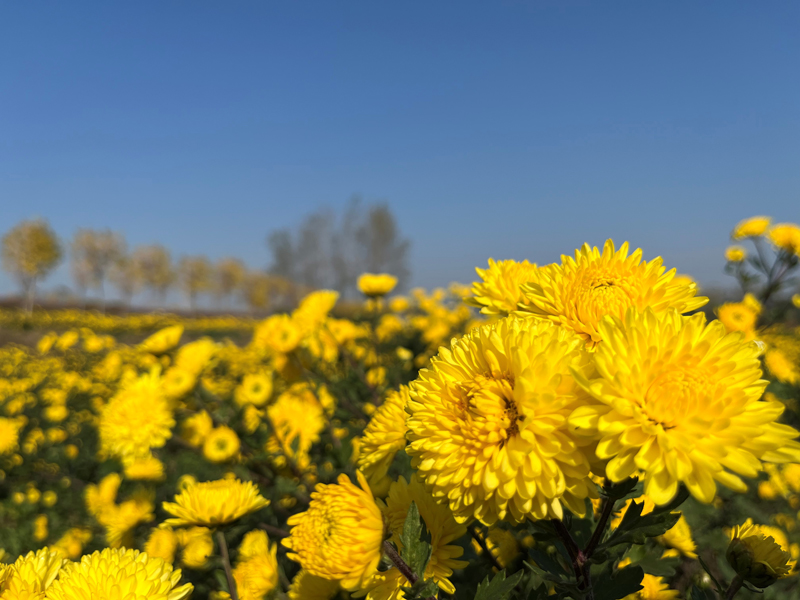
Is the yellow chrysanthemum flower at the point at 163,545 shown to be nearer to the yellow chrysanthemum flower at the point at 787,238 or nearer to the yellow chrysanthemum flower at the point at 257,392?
the yellow chrysanthemum flower at the point at 257,392

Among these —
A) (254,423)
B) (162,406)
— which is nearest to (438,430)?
(162,406)

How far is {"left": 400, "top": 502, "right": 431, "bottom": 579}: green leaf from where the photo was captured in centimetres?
73

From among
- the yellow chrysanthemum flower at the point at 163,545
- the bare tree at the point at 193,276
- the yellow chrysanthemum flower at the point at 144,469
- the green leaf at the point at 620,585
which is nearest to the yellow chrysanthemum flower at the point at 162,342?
the yellow chrysanthemum flower at the point at 144,469

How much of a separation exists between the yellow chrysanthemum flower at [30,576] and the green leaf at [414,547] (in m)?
0.73

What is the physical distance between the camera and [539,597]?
80cm

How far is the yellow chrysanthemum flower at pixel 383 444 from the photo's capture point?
958 mm

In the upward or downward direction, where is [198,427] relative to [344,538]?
downward

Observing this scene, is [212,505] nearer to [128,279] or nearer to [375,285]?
[375,285]

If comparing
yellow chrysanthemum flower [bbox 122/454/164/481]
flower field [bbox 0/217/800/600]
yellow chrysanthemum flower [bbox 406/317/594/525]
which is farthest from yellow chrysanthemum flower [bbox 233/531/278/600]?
yellow chrysanthemum flower [bbox 122/454/164/481]

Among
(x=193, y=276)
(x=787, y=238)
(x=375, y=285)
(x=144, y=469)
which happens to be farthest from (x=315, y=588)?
(x=193, y=276)

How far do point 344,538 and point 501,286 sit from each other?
732mm

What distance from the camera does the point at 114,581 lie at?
820 mm

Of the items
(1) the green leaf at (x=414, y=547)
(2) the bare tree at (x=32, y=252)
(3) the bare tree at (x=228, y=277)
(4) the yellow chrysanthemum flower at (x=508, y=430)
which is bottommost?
(3) the bare tree at (x=228, y=277)

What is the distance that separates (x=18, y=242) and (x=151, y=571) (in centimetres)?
3284
